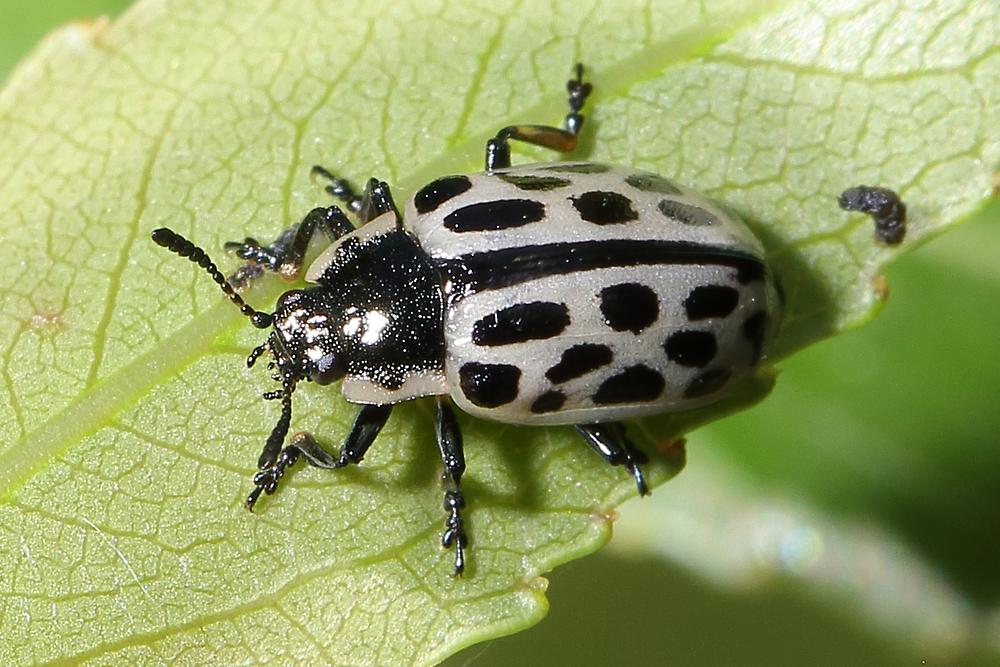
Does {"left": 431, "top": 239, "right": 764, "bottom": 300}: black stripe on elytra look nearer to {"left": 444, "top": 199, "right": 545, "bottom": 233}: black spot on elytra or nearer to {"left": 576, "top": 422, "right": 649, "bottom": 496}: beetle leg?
{"left": 444, "top": 199, "right": 545, "bottom": 233}: black spot on elytra

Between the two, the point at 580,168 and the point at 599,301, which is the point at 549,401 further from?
the point at 580,168

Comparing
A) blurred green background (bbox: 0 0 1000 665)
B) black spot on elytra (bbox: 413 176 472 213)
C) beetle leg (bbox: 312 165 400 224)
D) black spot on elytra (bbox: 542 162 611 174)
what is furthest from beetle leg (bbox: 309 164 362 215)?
blurred green background (bbox: 0 0 1000 665)

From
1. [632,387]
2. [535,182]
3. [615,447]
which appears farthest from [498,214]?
[615,447]

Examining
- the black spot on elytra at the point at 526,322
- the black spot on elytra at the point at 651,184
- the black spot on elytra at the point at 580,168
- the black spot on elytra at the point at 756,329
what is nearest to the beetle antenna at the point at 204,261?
the black spot on elytra at the point at 526,322

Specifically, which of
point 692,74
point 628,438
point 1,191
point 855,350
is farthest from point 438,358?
point 855,350

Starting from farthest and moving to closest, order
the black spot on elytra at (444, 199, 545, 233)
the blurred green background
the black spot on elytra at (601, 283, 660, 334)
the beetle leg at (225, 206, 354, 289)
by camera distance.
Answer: the blurred green background, the beetle leg at (225, 206, 354, 289), the black spot on elytra at (444, 199, 545, 233), the black spot on elytra at (601, 283, 660, 334)

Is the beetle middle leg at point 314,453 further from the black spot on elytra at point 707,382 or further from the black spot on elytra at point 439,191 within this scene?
the black spot on elytra at point 707,382

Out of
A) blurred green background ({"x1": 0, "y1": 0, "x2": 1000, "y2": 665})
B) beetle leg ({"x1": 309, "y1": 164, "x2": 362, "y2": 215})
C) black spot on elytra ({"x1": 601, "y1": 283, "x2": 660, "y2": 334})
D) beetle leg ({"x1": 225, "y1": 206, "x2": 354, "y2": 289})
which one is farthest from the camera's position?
blurred green background ({"x1": 0, "y1": 0, "x2": 1000, "y2": 665})
